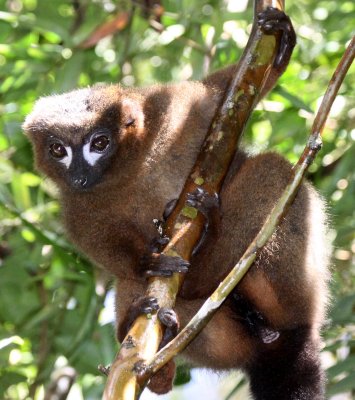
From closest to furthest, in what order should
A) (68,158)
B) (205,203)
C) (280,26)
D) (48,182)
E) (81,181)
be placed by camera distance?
(205,203)
(280,26)
(81,181)
(68,158)
(48,182)

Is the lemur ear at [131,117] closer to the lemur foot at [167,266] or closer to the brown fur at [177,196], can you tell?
the brown fur at [177,196]

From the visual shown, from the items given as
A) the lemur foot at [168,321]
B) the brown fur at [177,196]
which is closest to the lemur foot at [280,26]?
the brown fur at [177,196]

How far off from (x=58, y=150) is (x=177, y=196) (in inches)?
28.0

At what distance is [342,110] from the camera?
566cm

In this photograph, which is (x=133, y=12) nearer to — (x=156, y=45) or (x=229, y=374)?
(x=156, y=45)

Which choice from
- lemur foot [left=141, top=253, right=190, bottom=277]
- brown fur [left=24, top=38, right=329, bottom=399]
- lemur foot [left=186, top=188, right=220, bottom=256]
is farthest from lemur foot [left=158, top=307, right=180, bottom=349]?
brown fur [left=24, top=38, right=329, bottom=399]

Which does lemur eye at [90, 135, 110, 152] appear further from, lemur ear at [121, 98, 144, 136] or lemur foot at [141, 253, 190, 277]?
lemur foot at [141, 253, 190, 277]

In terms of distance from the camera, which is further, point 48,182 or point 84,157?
point 48,182

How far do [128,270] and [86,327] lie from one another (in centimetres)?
83

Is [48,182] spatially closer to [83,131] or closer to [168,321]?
[83,131]

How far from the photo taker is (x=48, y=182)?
5.02 metres

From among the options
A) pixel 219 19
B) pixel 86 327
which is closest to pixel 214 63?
pixel 219 19

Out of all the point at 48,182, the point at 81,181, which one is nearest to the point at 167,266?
the point at 81,181

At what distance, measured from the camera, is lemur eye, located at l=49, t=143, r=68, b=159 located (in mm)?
4410
